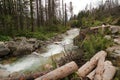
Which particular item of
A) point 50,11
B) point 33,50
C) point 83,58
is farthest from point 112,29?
point 50,11

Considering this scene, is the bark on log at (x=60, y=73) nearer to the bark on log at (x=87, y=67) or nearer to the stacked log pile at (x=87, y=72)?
the stacked log pile at (x=87, y=72)

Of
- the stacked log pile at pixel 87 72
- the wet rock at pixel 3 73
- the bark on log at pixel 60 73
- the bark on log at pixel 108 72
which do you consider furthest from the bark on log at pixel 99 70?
the wet rock at pixel 3 73

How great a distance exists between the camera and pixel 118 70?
28.6 feet

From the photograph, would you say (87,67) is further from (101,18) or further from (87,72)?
(101,18)

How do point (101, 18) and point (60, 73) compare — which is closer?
point (60, 73)

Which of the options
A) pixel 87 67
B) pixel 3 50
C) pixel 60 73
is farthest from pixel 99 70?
pixel 3 50

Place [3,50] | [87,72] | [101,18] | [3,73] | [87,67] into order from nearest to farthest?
[87,72], [87,67], [3,73], [3,50], [101,18]

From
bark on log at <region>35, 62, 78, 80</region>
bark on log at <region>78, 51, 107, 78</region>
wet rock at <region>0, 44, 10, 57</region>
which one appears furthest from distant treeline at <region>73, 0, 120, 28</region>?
bark on log at <region>35, 62, 78, 80</region>

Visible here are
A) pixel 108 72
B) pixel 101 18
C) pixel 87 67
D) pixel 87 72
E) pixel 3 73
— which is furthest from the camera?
pixel 101 18

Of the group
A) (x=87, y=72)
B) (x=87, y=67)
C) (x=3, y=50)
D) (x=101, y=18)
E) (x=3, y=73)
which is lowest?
(x=3, y=73)

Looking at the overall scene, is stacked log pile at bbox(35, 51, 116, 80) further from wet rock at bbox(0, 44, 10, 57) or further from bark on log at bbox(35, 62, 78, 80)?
wet rock at bbox(0, 44, 10, 57)

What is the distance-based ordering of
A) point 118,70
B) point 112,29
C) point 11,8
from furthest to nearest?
point 11,8 < point 112,29 < point 118,70

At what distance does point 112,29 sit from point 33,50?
316 inches

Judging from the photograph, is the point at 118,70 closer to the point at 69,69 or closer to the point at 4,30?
the point at 69,69
